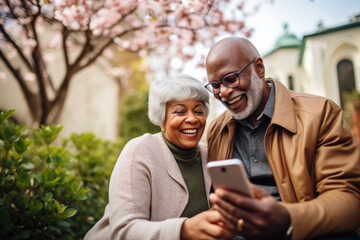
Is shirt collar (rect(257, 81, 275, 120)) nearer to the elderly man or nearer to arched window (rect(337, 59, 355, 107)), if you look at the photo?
the elderly man

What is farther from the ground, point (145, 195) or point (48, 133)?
point (48, 133)

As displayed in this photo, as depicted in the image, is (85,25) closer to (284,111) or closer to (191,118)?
(191,118)

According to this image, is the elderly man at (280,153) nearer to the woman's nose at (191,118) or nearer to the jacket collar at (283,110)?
the jacket collar at (283,110)

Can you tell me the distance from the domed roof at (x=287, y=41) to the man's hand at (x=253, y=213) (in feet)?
73.1

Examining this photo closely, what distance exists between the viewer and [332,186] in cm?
164

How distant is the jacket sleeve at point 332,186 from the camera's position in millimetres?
1446

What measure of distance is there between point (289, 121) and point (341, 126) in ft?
1.13

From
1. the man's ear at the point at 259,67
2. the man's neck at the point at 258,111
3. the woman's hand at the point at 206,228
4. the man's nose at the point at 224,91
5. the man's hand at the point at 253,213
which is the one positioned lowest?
the woman's hand at the point at 206,228

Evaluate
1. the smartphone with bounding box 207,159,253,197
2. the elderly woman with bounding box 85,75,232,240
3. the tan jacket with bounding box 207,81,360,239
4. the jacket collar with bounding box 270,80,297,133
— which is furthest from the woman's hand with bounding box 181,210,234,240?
the jacket collar with bounding box 270,80,297,133

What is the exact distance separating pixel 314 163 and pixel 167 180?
3.61ft

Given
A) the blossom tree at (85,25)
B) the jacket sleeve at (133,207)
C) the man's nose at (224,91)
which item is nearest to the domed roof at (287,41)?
the blossom tree at (85,25)

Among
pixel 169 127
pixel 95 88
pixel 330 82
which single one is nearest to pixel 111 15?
pixel 169 127

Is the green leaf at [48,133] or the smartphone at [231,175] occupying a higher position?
the green leaf at [48,133]

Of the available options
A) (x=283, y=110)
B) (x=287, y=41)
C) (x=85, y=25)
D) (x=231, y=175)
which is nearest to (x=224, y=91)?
(x=283, y=110)
